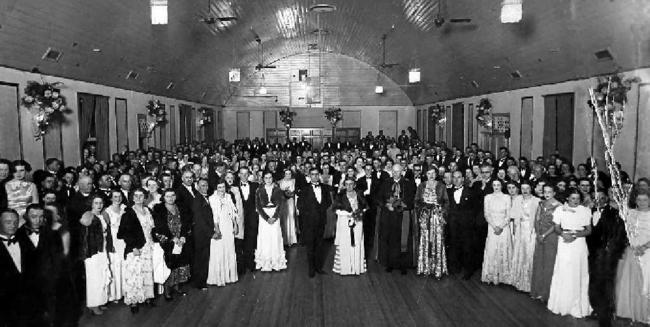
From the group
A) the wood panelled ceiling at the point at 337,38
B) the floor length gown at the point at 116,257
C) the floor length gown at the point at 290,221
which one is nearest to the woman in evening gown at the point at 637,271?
the wood panelled ceiling at the point at 337,38

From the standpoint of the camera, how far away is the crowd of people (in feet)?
20.6

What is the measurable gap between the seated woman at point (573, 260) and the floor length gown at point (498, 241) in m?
1.20

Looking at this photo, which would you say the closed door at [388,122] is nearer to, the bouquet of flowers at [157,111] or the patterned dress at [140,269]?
the bouquet of flowers at [157,111]

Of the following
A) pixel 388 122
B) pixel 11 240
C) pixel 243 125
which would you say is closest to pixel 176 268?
pixel 11 240

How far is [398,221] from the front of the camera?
9594mm

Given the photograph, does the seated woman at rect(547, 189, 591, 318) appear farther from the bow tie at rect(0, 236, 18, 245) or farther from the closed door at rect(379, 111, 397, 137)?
the closed door at rect(379, 111, 397, 137)

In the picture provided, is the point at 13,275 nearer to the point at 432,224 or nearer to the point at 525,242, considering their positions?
the point at 432,224

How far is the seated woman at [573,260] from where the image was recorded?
730 centimetres

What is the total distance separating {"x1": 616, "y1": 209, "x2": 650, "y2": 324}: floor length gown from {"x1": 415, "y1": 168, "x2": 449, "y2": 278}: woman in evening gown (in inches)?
112

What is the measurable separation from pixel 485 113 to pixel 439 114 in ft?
22.1

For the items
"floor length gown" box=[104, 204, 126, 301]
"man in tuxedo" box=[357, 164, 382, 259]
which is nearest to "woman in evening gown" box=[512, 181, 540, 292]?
"man in tuxedo" box=[357, 164, 382, 259]

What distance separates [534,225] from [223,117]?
26.9m

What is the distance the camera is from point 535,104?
671 inches

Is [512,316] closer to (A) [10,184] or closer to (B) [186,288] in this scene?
(B) [186,288]
